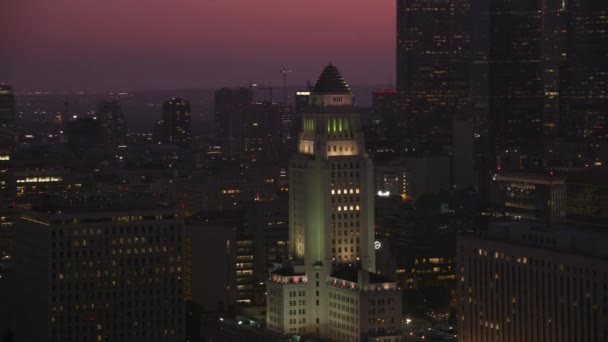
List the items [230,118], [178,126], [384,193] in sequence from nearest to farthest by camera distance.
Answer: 1. [384,193]
2. [230,118]
3. [178,126]

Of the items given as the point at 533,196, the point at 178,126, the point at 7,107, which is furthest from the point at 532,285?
the point at 178,126

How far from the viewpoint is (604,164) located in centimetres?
12319

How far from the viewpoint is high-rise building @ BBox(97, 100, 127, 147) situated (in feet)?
435

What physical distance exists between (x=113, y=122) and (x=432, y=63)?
150 feet

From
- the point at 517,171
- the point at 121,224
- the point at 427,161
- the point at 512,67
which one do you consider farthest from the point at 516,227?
the point at 512,67

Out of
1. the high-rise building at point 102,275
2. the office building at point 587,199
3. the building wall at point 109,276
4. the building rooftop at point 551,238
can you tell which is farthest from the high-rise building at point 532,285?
the office building at point 587,199

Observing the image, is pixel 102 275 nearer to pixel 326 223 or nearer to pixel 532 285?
pixel 326 223

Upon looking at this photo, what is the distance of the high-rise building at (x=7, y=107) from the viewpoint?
69.9 meters

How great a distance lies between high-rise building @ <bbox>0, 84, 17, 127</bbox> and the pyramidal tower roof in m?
15.0

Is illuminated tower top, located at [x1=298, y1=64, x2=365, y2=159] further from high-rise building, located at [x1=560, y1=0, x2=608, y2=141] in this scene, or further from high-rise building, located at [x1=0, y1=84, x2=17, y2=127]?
high-rise building, located at [x1=560, y1=0, x2=608, y2=141]

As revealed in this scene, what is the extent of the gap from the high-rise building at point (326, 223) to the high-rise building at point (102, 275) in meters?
5.43

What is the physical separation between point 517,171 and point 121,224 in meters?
50.4

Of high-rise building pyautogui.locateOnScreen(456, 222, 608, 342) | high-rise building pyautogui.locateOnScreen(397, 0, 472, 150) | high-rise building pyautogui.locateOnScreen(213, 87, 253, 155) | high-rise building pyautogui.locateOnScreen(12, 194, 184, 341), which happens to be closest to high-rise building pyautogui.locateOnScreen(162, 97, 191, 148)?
high-rise building pyautogui.locateOnScreen(213, 87, 253, 155)

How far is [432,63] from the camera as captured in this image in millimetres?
187125
